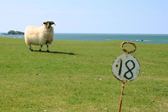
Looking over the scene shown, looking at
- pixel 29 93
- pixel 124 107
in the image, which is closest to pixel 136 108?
pixel 124 107

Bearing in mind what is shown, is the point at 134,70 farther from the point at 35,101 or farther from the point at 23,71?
the point at 23,71

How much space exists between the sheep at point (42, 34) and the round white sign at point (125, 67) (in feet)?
50.3

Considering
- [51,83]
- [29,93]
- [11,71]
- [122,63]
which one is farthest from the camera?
[11,71]

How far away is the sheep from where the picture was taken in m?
19.8

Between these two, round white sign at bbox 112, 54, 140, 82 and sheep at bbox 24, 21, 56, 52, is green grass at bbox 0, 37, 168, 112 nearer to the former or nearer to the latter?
round white sign at bbox 112, 54, 140, 82

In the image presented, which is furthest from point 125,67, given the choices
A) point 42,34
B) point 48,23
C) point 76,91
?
point 42,34

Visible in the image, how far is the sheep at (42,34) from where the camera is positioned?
19750mm

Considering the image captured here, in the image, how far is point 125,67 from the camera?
506 centimetres

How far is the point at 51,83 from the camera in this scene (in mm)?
9102

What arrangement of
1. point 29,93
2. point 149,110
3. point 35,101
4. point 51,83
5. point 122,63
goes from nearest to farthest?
point 122,63, point 149,110, point 35,101, point 29,93, point 51,83

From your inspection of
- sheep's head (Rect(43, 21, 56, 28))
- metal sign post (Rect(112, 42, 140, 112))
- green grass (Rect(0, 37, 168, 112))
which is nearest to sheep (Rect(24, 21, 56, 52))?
sheep's head (Rect(43, 21, 56, 28))

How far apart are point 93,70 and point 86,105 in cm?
548

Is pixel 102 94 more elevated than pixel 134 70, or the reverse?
pixel 134 70

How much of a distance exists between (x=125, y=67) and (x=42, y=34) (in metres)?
15.8
